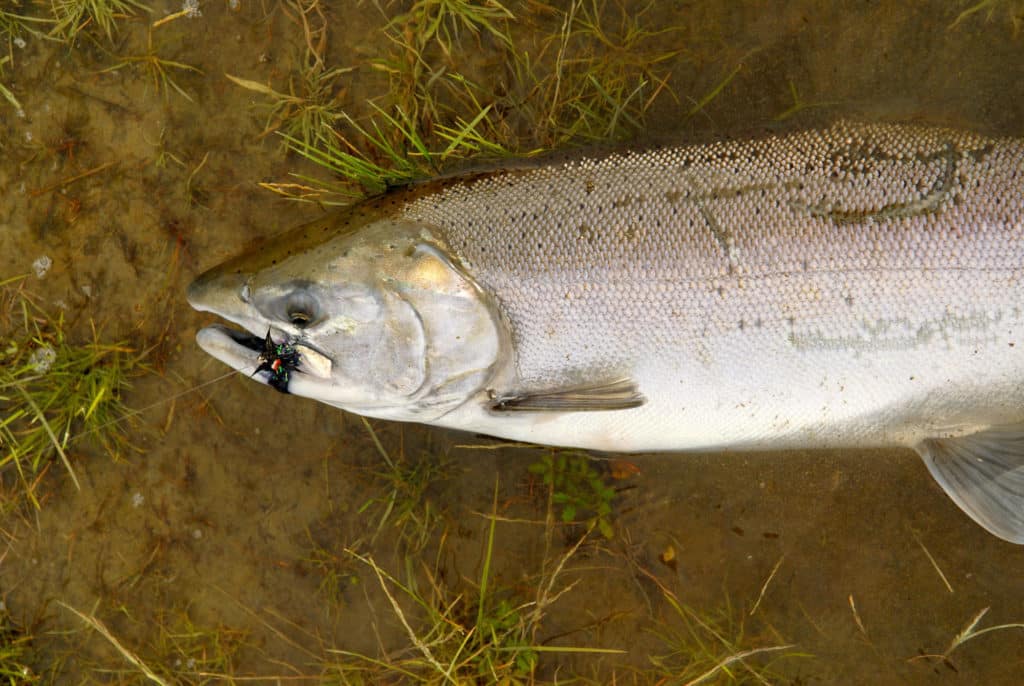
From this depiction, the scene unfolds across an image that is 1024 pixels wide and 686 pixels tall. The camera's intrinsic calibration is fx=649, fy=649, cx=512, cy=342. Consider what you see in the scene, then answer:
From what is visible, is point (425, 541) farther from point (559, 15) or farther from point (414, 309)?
point (559, 15)

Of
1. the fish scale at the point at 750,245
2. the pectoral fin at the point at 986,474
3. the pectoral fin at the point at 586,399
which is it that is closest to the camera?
the fish scale at the point at 750,245

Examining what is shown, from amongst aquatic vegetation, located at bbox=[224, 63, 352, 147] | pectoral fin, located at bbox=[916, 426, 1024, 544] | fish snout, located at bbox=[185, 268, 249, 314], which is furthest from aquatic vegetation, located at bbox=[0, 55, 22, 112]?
pectoral fin, located at bbox=[916, 426, 1024, 544]

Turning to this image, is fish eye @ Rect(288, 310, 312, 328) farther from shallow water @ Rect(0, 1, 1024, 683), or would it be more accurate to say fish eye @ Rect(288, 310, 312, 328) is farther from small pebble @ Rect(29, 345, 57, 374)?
small pebble @ Rect(29, 345, 57, 374)

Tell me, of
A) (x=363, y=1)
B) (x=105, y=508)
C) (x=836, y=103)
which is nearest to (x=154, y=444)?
(x=105, y=508)

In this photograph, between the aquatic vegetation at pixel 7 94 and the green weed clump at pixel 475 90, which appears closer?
the green weed clump at pixel 475 90

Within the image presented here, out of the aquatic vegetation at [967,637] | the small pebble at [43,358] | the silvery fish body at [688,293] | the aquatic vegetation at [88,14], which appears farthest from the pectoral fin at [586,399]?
the aquatic vegetation at [88,14]

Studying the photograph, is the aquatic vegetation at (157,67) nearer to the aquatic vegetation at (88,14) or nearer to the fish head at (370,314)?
the aquatic vegetation at (88,14)

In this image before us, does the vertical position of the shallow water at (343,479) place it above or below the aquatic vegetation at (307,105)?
below
